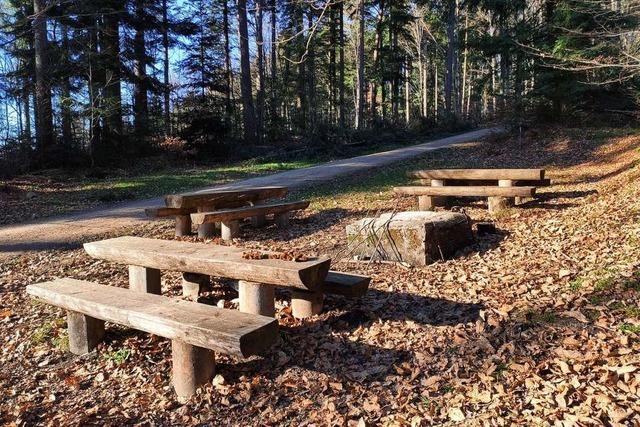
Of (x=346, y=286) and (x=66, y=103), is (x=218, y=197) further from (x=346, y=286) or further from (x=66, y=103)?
(x=66, y=103)

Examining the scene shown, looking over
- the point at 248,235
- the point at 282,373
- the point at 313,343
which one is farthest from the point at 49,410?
the point at 248,235

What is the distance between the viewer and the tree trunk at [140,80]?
69.8 ft

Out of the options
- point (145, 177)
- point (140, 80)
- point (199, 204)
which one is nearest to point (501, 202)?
point (199, 204)

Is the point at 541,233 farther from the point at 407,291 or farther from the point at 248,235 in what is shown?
the point at 248,235

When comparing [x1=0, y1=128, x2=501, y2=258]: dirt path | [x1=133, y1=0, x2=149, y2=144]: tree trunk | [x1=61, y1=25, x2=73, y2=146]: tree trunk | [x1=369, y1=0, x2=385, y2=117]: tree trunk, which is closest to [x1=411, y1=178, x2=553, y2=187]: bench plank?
[x1=0, y1=128, x2=501, y2=258]: dirt path

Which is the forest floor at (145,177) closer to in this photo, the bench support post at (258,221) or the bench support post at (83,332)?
the bench support post at (258,221)

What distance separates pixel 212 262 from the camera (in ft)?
14.0

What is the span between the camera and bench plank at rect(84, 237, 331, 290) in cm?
392

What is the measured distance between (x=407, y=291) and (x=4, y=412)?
366 centimetres

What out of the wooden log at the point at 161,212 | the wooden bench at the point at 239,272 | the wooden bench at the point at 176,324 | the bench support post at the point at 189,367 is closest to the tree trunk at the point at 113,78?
the wooden log at the point at 161,212

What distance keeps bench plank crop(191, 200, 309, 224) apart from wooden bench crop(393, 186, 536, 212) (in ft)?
6.63

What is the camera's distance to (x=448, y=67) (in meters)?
30.5

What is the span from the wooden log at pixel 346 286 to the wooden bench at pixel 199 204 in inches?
147

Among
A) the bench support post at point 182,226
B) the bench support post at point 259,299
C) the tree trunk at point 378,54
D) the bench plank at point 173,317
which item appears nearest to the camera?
the bench plank at point 173,317
